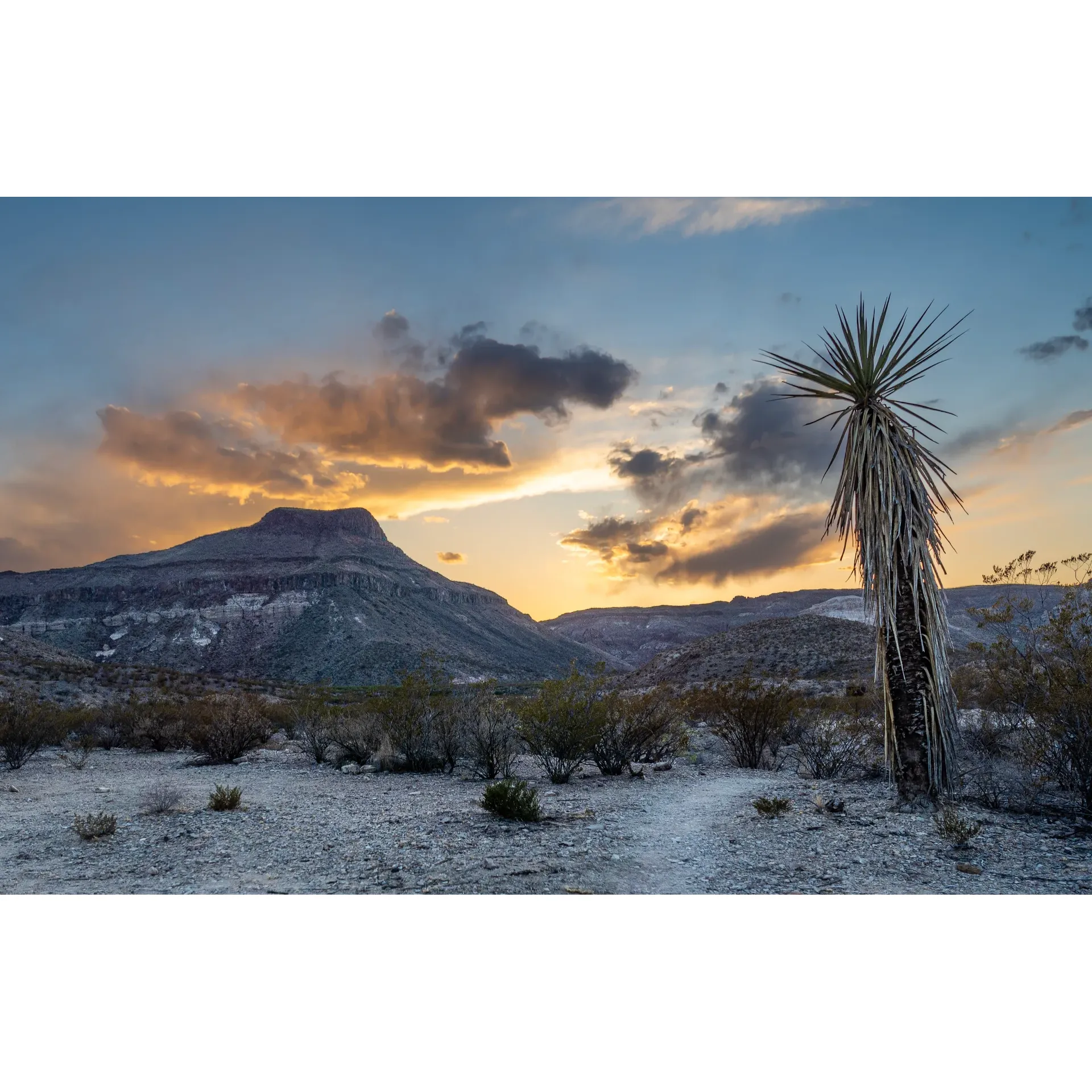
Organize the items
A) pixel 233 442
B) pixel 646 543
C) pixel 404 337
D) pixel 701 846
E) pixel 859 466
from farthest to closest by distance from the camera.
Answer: pixel 233 442, pixel 646 543, pixel 404 337, pixel 859 466, pixel 701 846

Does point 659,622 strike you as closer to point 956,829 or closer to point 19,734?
point 19,734

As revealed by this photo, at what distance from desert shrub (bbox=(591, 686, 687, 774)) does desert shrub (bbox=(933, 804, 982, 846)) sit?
6.07 meters

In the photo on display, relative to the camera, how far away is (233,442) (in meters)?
17.8

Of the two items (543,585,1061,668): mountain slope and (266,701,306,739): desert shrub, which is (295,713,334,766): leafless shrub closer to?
(266,701,306,739): desert shrub

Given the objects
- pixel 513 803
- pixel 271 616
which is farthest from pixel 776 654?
pixel 271 616

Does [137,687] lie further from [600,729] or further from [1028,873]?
[1028,873]

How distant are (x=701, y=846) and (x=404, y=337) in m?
11.3

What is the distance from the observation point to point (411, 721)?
13898mm

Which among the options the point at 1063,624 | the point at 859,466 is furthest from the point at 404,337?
the point at 1063,624

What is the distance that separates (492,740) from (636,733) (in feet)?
8.89

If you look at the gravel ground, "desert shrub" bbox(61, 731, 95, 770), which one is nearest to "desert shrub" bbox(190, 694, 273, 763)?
"desert shrub" bbox(61, 731, 95, 770)

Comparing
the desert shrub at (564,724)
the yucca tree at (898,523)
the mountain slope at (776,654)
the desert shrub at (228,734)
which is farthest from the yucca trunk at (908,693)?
the mountain slope at (776,654)

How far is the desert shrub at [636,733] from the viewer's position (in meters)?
12.5

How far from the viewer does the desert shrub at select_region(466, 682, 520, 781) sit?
12.2 m
